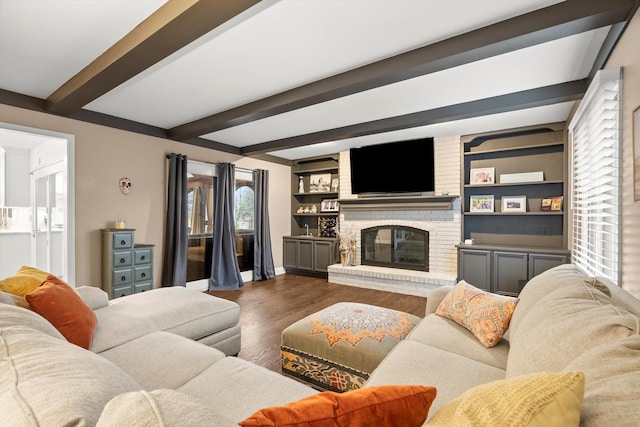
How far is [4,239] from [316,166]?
552cm

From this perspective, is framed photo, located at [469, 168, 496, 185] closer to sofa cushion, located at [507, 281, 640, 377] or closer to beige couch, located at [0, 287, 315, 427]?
sofa cushion, located at [507, 281, 640, 377]

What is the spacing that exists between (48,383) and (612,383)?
122cm

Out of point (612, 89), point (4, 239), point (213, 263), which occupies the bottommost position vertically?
point (213, 263)

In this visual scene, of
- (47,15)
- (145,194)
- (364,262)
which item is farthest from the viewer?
(364,262)

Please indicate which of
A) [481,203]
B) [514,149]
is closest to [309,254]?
[481,203]

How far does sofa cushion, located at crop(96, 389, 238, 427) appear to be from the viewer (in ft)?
1.64

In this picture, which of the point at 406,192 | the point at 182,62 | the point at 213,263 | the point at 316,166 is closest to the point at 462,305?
the point at 182,62

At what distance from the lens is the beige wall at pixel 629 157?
1657 mm

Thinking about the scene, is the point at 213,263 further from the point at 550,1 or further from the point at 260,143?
the point at 550,1

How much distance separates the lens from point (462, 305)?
2057mm

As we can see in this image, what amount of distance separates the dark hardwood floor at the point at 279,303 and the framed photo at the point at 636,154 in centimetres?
256

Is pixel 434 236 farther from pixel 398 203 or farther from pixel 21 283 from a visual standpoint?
pixel 21 283

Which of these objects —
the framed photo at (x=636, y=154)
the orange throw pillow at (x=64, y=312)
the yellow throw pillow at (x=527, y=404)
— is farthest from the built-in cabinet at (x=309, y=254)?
the yellow throw pillow at (x=527, y=404)

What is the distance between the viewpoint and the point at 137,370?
1491 millimetres
